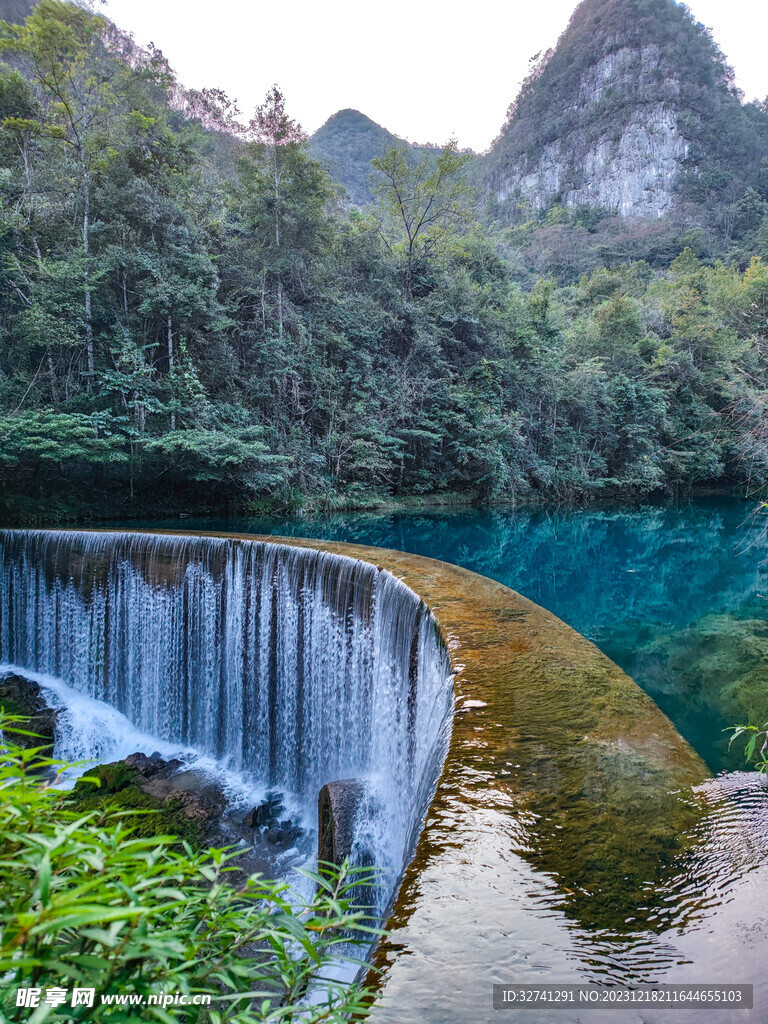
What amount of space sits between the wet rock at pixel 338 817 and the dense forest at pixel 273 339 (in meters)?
4.27

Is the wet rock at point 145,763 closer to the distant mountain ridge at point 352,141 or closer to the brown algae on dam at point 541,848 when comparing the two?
the brown algae on dam at point 541,848

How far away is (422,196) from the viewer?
20.3 metres

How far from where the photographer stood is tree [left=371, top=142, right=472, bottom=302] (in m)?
19.9

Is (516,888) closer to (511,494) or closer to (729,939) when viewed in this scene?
(729,939)

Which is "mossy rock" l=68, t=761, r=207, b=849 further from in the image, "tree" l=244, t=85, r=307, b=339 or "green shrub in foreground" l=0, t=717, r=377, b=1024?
"tree" l=244, t=85, r=307, b=339

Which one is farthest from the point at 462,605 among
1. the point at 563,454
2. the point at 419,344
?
the point at 563,454

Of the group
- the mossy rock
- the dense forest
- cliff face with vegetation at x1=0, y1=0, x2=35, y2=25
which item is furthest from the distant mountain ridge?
the mossy rock

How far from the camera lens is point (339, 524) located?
14.2 metres

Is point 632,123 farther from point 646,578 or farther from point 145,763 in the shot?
point 145,763

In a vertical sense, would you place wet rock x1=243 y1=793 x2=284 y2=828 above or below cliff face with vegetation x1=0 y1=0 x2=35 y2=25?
below

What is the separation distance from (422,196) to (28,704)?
66.2 feet

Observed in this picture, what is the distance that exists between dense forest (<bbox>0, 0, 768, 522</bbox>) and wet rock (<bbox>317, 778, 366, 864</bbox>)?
14.0 feet

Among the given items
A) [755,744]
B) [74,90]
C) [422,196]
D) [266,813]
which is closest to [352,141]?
[422,196]

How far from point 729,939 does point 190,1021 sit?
56.5 inches
